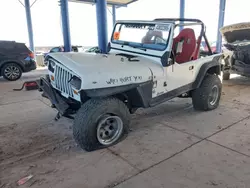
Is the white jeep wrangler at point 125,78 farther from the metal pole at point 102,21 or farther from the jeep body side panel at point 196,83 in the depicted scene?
the metal pole at point 102,21

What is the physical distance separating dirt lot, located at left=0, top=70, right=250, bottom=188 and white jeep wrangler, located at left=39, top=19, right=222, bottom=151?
32 centimetres

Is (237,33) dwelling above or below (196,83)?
above

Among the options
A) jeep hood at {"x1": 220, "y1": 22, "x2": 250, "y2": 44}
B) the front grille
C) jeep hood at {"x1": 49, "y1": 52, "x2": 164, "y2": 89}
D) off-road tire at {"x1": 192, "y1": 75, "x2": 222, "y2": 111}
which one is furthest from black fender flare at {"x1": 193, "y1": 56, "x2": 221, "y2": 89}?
jeep hood at {"x1": 220, "y1": 22, "x2": 250, "y2": 44}

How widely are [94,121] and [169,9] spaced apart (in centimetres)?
1566

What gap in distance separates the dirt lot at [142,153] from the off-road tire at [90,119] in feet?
0.53

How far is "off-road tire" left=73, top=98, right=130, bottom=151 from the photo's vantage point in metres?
2.66

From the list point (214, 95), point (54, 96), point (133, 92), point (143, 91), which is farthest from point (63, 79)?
point (214, 95)

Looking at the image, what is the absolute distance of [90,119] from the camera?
266cm

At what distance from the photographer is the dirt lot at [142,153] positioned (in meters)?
2.29

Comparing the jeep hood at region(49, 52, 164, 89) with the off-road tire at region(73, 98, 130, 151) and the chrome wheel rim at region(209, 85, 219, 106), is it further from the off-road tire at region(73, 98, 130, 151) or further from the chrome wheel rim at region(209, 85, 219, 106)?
the chrome wheel rim at region(209, 85, 219, 106)

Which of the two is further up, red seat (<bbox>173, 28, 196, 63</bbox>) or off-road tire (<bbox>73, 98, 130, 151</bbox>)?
red seat (<bbox>173, 28, 196, 63</bbox>)

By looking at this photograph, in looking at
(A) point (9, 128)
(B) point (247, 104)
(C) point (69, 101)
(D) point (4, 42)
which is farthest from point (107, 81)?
(D) point (4, 42)

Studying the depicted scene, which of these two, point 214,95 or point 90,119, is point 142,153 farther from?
point 214,95

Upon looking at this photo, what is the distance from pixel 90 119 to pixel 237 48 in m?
5.34
